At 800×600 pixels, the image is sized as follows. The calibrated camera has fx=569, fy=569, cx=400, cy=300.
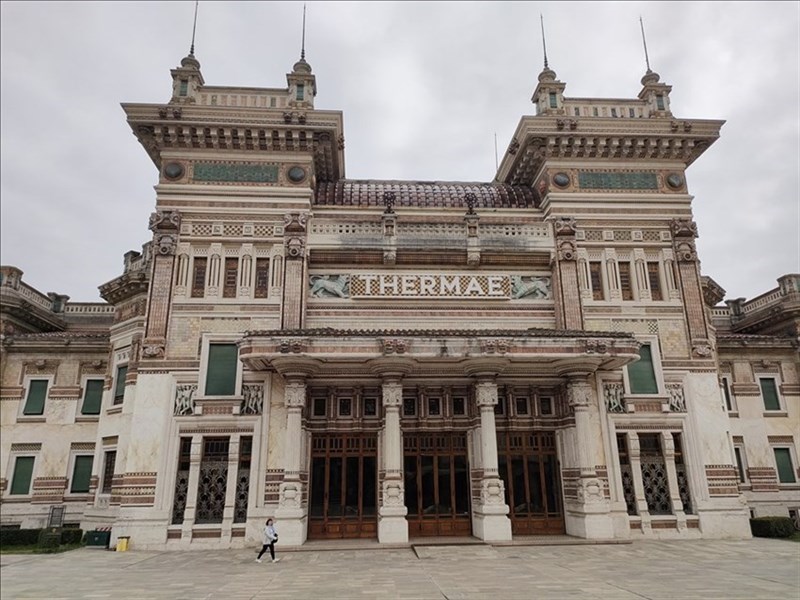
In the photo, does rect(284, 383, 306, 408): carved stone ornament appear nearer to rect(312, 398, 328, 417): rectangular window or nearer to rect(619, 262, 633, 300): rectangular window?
rect(312, 398, 328, 417): rectangular window

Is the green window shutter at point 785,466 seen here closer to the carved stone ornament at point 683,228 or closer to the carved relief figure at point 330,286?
the carved stone ornament at point 683,228

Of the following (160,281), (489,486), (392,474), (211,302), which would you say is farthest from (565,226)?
(160,281)

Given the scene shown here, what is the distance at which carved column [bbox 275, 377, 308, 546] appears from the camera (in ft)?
62.7

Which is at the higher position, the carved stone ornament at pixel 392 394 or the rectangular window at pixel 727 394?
the rectangular window at pixel 727 394

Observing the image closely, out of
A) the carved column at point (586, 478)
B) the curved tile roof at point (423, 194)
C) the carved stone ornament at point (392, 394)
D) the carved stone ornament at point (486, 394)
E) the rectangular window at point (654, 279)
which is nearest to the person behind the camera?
the carved column at point (586, 478)

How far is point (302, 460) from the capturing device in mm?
20719

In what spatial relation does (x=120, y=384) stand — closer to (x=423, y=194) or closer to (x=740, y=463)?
(x=423, y=194)

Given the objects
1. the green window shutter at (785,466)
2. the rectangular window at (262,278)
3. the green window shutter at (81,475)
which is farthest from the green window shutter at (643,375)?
the green window shutter at (81,475)

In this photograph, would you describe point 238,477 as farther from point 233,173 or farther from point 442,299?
point 233,173

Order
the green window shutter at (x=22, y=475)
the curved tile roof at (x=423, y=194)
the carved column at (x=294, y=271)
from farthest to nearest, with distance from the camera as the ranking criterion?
the green window shutter at (x=22, y=475) → the curved tile roof at (x=423, y=194) → the carved column at (x=294, y=271)

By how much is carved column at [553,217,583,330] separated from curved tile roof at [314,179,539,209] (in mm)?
3109

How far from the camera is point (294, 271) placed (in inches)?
901

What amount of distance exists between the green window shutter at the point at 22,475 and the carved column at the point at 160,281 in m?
13.2

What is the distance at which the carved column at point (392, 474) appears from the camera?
19.2 m
